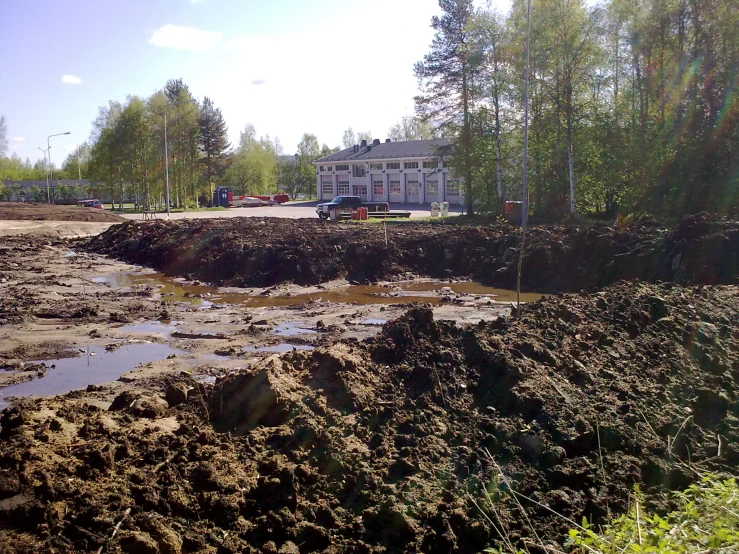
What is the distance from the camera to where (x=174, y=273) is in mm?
24219

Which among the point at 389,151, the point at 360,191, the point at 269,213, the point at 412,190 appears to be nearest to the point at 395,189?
the point at 412,190

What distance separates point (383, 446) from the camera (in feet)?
21.6

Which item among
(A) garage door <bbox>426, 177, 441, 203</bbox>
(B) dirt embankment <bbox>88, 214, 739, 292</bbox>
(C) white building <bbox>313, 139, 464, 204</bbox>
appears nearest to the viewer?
(B) dirt embankment <bbox>88, 214, 739, 292</bbox>

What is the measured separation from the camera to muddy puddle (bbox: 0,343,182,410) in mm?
9867

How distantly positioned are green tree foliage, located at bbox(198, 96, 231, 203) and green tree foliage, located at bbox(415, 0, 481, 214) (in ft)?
128

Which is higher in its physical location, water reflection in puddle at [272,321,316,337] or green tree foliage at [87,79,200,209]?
green tree foliage at [87,79,200,209]

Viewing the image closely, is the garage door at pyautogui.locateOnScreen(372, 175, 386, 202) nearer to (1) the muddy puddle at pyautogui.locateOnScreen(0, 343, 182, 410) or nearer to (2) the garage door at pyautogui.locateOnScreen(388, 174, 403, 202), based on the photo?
(2) the garage door at pyautogui.locateOnScreen(388, 174, 403, 202)

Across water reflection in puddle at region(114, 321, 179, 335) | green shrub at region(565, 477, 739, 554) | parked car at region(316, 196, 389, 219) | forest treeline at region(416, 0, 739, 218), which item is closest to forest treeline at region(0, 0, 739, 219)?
forest treeline at region(416, 0, 739, 218)

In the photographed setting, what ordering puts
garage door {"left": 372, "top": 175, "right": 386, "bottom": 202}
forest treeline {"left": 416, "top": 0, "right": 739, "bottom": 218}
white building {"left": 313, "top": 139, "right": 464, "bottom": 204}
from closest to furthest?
forest treeline {"left": 416, "top": 0, "right": 739, "bottom": 218} < white building {"left": 313, "top": 139, "right": 464, "bottom": 204} < garage door {"left": 372, "top": 175, "right": 386, "bottom": 202}

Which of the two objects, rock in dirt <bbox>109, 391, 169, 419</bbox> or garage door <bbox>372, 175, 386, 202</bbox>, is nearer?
rock in dirt <bbox>109, 391, 169, 419</bbox>

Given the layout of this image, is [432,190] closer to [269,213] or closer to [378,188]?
[378,188]

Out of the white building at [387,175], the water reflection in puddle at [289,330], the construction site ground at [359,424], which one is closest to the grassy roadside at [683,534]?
the construction site ground at [359,424]

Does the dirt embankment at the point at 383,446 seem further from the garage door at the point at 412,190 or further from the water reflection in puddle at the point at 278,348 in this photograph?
the garage door at the point at 412,190

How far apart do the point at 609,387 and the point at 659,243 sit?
1210 centimetres
